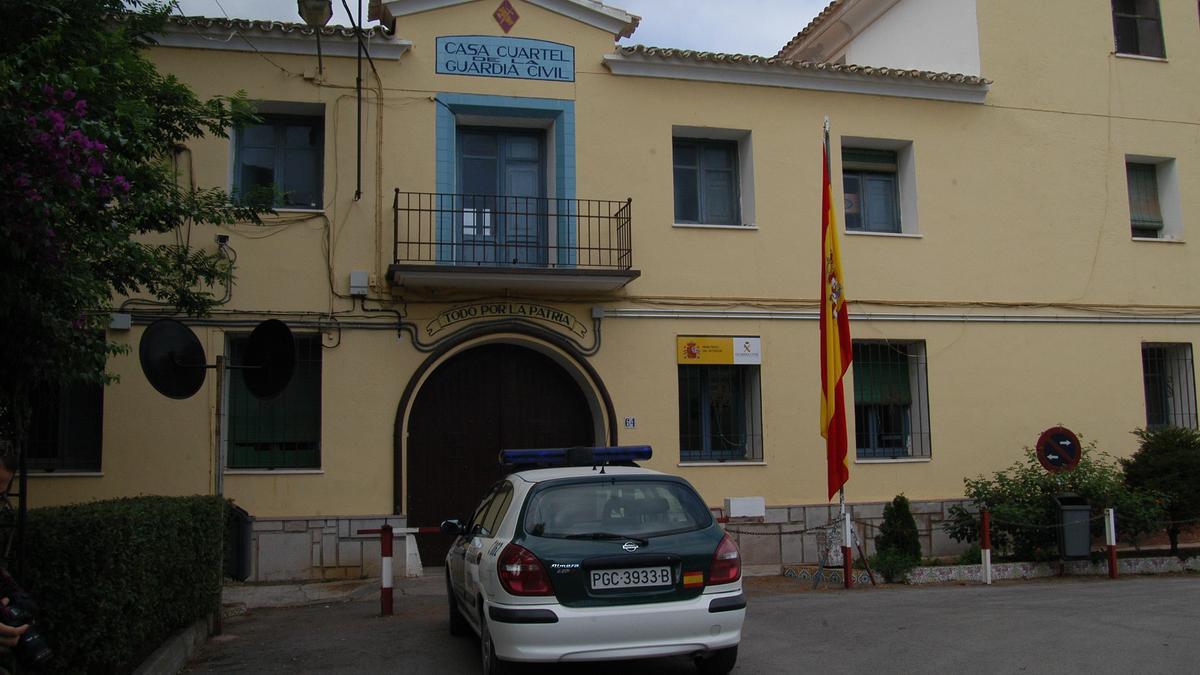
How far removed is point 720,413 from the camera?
14.9 metres

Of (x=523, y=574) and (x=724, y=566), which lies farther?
(x=724, y=566)

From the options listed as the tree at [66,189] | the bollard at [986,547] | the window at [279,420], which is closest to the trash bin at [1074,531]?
the bollard at [986,547]

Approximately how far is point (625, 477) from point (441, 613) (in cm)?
435

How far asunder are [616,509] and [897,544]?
7.14m

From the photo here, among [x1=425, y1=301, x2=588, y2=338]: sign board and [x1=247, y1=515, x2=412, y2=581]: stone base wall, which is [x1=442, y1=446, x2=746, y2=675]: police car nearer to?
[x1=247, y1=515, x2=412, y2=581]: stone base wall

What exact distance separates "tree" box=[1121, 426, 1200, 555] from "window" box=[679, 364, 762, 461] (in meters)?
5.42

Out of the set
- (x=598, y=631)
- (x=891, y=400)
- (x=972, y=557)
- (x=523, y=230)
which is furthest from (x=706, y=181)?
(x=598, y=631)

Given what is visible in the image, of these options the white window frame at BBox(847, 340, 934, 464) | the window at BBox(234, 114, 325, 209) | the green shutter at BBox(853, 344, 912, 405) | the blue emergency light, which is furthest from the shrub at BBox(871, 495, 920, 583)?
the window at BBox(234, 114, 325, 209)

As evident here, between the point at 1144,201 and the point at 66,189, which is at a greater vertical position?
the point at 1144,201

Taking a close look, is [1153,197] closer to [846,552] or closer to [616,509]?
[846,552]

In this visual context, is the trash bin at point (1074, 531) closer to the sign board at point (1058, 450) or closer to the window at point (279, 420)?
the sign board at point (1058, 450)

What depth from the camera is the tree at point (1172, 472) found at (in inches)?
555

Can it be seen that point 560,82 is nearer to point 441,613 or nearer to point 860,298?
point 860,298

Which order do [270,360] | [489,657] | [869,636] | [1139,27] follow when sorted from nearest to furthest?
[489,657] → [869,636] → [270,360] → [1139,27]
